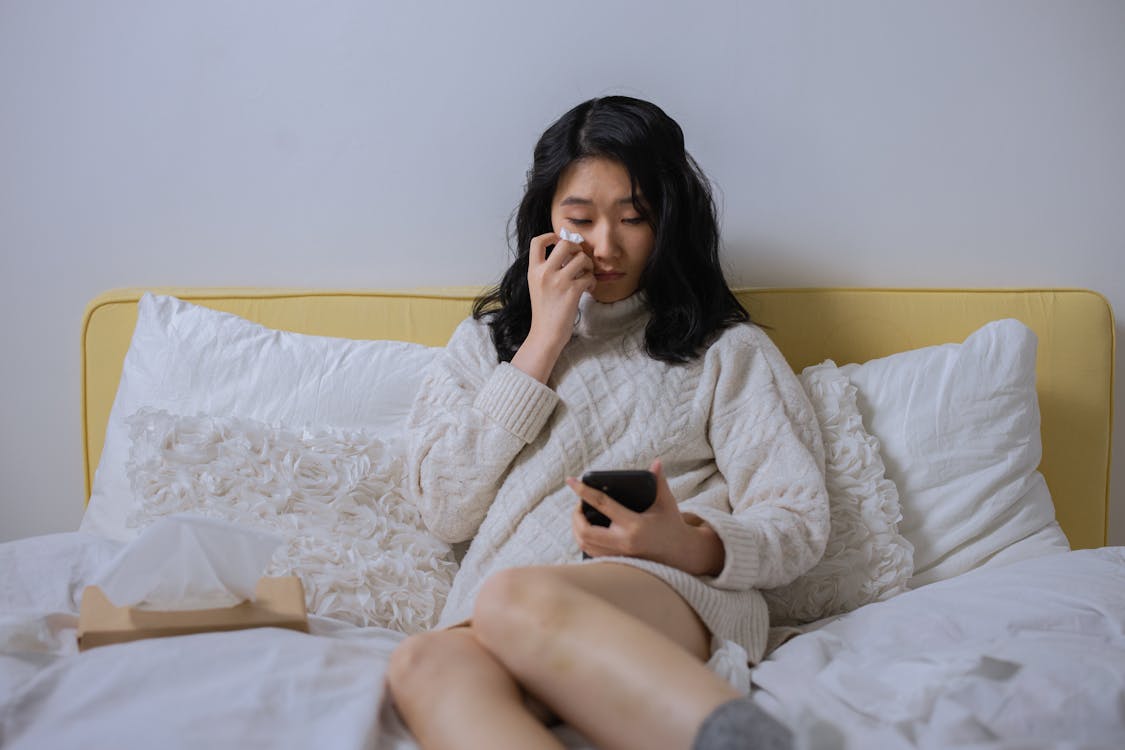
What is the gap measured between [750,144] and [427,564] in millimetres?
1015

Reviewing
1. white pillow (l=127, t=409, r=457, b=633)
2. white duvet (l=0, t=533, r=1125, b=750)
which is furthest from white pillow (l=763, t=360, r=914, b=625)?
white pillow (l=127, t=409, r=457, b=633)

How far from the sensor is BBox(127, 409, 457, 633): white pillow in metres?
1.42

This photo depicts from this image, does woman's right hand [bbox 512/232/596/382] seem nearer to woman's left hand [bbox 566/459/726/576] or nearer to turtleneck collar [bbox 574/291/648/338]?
turtleneck collar [bbox 574/291/648/338]

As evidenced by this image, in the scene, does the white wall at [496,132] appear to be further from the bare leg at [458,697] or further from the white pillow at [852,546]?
the bare leg at [458,697]

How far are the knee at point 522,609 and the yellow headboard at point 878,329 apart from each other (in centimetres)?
75

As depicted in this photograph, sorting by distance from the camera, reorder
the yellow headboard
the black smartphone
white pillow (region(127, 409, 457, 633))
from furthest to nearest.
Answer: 1. the yellow headboard
2. white pillow (region(127, 409, 457, 633))
3. the black smartphone

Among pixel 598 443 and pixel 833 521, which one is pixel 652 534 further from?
pixel 833 521

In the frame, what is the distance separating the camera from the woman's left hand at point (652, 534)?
124 cm

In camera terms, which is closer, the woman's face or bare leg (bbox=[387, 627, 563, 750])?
bare leg (bbox=[387, 627, 563, 750])

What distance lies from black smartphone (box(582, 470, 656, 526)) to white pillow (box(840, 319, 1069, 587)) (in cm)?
55

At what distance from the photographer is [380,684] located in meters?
1.08

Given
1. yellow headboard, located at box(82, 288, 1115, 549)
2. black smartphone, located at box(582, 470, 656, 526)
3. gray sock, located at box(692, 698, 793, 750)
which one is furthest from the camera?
yellow headboard, located at box(82, 288, 1115, 549)

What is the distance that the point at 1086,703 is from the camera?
99cm

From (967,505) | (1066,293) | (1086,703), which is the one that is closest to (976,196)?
(1066,293)
